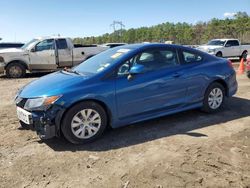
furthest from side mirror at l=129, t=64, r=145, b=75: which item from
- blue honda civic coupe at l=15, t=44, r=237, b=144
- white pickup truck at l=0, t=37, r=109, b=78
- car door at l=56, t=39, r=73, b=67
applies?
car door at l=56, t=39, r=73, b=67

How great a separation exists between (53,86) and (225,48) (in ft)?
60.6

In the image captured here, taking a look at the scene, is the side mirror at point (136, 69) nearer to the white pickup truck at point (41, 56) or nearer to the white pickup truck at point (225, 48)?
the white pickup truck at point (41, 56)

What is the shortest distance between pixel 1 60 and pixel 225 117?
10.3 m

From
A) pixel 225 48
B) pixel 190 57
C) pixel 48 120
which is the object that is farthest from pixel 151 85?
pixel 225 48

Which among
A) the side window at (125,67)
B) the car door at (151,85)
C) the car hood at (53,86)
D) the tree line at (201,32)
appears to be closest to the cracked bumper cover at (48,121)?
the car hood at (53,86)

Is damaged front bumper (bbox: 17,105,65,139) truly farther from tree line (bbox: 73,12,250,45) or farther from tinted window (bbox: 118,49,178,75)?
tree line (bbox: 73,12,250,45)

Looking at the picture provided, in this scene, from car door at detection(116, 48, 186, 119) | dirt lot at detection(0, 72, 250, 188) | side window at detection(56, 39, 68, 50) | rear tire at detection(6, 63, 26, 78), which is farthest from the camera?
side window at detection(56, 39, 68, 50)

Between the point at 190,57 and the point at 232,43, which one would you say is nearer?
the point at 190,57

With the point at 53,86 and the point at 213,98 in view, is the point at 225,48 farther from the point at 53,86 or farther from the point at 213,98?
the point at 53,86

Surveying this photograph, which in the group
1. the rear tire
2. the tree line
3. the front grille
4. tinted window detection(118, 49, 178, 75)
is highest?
the tree line

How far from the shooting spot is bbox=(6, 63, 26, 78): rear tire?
531 inches

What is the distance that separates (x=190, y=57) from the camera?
6219mm

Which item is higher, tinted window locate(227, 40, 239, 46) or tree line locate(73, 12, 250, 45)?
tree line locate(73, 12, 250, 45)

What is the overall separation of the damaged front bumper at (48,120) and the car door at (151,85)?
3.31 ft
